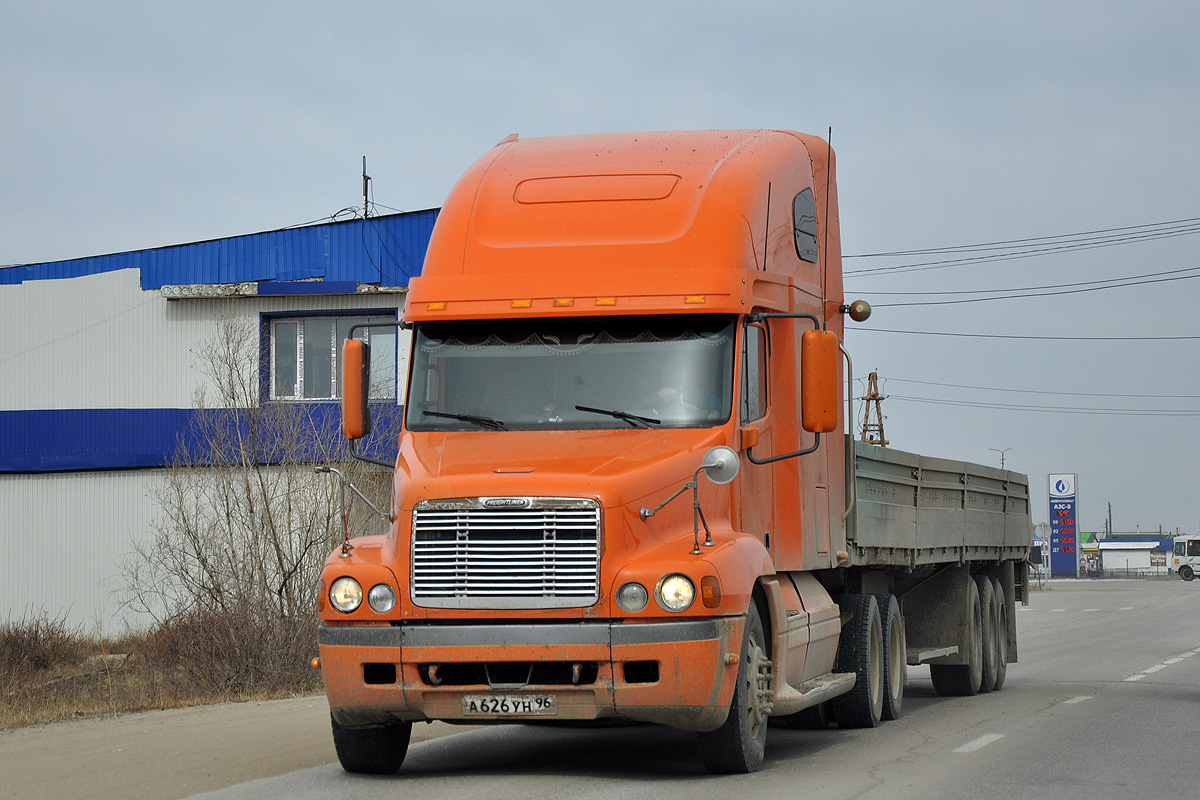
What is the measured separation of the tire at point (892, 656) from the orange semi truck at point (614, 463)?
1.07 m

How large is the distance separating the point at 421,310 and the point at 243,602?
1042 cm

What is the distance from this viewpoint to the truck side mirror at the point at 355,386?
1005cm

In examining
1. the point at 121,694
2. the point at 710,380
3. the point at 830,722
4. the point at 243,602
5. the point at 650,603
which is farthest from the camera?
the point at 243,602

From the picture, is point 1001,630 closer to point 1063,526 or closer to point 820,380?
point 820,380

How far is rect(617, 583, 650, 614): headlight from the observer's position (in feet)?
28.0

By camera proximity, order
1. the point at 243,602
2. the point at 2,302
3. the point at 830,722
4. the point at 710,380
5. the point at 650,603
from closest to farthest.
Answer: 1. the point at 650,603
2. the point at 710,380
3. the point at 830,722
4. the point at 243,602
5. the point at 2,302

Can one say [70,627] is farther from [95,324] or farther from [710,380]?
[710,380]

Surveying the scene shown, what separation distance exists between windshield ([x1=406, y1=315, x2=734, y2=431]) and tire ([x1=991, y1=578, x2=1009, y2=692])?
9.36 meters

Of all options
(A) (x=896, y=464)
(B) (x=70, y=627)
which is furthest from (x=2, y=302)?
(A) (x=896, y=464)

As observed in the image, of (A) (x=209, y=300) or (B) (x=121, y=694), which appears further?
(A) (x=209, y=300)

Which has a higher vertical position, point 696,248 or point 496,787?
point 696,248

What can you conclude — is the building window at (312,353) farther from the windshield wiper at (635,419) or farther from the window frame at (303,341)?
the windshield wiper at (635,419)

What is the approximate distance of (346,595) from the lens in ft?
29.2

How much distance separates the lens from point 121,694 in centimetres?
1711
